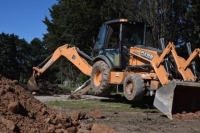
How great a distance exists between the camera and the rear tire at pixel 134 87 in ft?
34.2

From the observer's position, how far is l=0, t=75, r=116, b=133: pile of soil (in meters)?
5.48

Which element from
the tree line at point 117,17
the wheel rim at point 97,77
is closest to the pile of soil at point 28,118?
the wheel rim at point 97,77

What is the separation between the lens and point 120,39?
38.6 ft

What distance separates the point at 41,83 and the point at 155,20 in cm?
841

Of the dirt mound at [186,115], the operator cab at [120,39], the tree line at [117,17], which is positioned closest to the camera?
the dirt mound at [186,115]

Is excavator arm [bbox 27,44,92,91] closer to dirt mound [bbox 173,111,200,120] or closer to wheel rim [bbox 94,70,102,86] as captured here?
wheel rim [bbox 94,70,102,86]

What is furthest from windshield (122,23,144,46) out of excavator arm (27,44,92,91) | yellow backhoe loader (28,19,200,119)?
excavator arm (27,44,92,91)

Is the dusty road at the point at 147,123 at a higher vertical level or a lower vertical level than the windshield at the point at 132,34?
lower

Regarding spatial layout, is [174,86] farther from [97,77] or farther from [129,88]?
[97,77]

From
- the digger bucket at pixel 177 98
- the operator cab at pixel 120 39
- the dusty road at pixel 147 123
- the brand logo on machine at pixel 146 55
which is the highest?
the operator cab at pixel 120 39

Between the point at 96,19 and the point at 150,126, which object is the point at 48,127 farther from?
the point at 96,19

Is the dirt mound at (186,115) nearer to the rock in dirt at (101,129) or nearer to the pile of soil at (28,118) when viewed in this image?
the pile of soil at (28,118)

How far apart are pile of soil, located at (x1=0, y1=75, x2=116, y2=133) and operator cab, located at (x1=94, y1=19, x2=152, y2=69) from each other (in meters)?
5.30

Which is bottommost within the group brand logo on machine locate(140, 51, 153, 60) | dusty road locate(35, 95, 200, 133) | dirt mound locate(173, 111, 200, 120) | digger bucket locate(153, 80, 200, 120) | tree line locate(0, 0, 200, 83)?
dusty road locate(35, 95, 200, 133)
